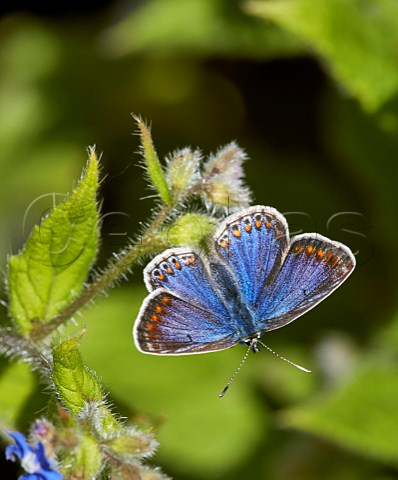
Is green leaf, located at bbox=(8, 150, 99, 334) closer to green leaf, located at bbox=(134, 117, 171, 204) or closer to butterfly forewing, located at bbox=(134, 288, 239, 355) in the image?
green leaf, located at bbox=(134, 117, 171, 204)

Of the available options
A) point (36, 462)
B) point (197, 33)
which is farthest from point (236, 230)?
point (197, 33)

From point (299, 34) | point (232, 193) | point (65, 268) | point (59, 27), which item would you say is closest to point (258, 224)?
point (232, 193)

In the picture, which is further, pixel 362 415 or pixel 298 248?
pixel 362 415

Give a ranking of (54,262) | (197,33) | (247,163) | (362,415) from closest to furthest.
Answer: (54,262) → (362,415) → (197,33) → (247,163)

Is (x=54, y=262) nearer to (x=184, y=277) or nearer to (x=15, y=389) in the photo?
(x=15, y=389)

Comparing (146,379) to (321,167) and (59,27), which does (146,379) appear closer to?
(321,167)

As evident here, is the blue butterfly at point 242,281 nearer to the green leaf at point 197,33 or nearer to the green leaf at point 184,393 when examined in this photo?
the green leaf at point 184,393

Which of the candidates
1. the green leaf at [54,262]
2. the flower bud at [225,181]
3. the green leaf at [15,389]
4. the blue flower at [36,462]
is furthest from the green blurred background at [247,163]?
the blue flower at [36,462]
